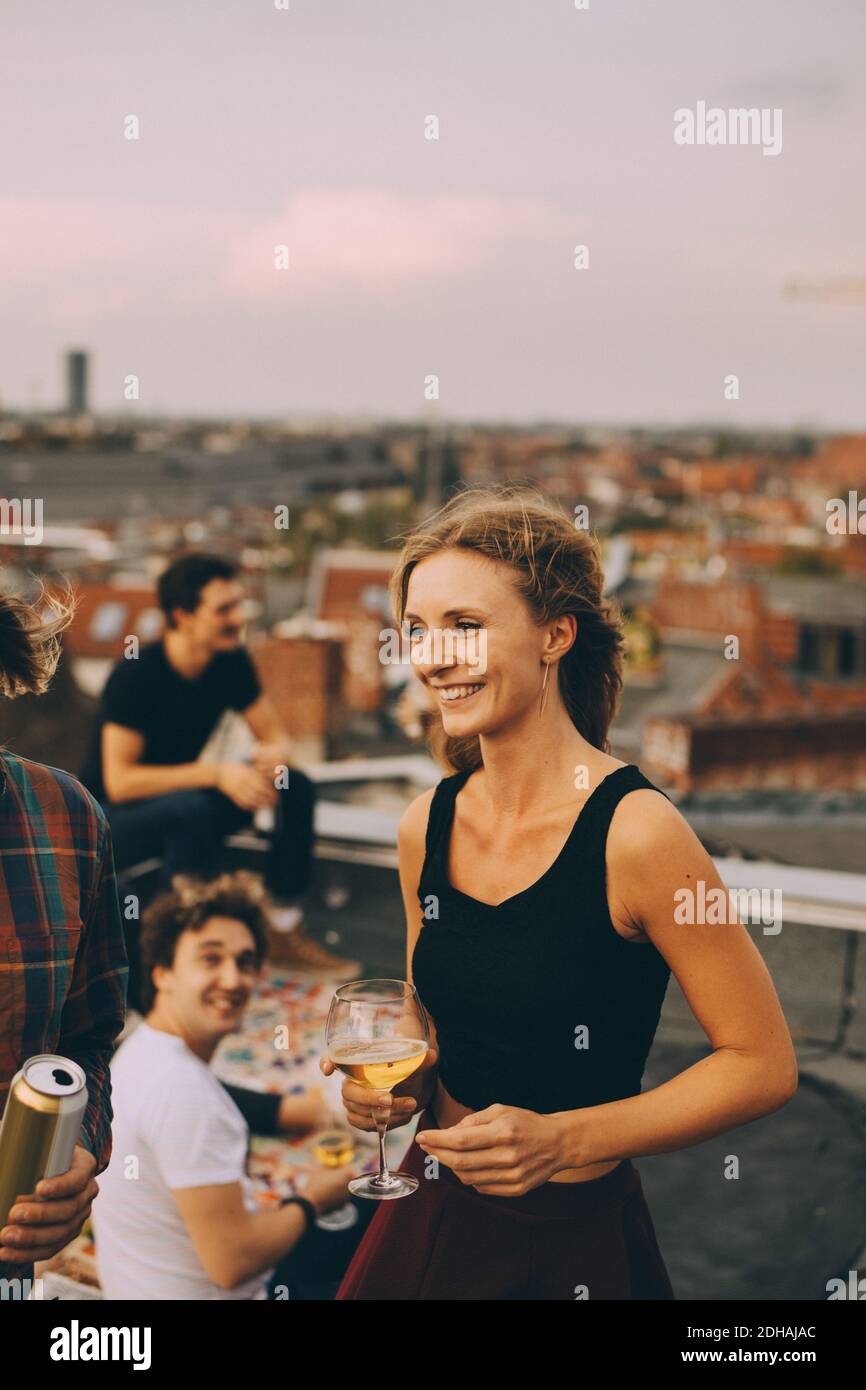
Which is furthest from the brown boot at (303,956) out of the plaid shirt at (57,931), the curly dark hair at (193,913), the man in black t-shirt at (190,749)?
the plaid shirt at (57,931)

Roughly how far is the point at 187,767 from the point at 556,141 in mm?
32448

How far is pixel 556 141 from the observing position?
32.9 m

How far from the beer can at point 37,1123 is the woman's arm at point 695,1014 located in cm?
53

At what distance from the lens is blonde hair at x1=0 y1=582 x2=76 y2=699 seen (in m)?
1.51

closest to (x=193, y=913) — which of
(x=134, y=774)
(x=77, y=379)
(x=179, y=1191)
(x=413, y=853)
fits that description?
(x=179, y=1191)

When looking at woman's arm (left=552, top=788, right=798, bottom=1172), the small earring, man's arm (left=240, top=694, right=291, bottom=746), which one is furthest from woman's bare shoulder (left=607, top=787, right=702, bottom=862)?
A: man's arm (left=240, top=694, right=291, bottom=746)

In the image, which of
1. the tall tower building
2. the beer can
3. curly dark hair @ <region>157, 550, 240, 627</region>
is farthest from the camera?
the tall tower building

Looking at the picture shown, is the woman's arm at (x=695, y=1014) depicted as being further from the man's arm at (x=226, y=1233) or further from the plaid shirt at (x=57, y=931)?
the man's arm at (x=226, y=1233)

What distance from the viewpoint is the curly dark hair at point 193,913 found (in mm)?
2492

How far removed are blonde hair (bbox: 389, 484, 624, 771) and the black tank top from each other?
18cm

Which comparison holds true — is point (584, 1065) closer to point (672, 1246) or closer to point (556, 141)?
point (672, 1246)

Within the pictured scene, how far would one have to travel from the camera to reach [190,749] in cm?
379

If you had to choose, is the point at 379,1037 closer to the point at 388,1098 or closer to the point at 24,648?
the point at 388,1098

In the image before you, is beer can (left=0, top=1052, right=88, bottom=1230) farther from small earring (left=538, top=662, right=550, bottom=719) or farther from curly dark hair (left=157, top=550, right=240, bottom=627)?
curly dark hair (left=157, top=550, right=240, bottom=627)
